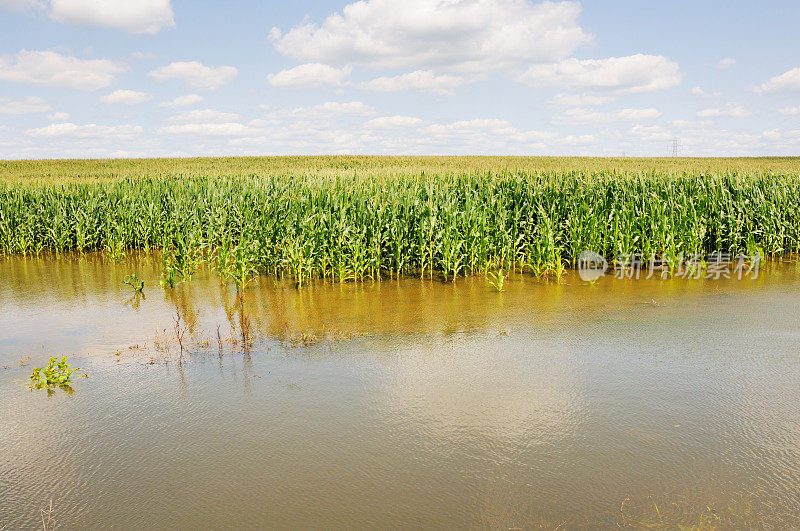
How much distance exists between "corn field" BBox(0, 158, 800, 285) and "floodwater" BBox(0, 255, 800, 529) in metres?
2.52

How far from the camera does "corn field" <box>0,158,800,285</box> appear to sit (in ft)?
35.5

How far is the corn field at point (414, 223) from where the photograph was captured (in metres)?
10.8

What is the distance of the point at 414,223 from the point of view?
1151cm

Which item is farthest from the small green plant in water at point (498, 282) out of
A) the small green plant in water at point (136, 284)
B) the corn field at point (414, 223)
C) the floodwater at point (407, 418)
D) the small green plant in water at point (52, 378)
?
the small green plant in water at point (52, 378)

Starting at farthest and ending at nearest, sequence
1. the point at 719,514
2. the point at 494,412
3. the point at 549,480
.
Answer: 1. the point at 494,412
2. the point at 549,480
3. the point at 719,514

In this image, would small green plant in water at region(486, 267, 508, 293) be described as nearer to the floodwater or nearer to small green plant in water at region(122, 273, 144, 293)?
the floodwater

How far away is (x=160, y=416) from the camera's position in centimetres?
471

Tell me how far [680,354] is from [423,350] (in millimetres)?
2778

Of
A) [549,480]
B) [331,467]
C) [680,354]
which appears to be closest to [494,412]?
→ [549,480]

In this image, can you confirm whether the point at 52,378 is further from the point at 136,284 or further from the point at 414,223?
the point at 414,223

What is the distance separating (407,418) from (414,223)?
23.8 feet

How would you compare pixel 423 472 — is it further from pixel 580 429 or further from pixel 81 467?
pixel 81 467

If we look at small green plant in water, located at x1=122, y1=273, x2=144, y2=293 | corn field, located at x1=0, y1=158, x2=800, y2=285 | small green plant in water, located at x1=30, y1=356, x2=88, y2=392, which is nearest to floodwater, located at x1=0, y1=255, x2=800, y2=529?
small green plant in water, located at x1=30, y1=356, x2=88, y2=392

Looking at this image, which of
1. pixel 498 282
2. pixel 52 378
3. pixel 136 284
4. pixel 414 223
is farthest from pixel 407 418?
Result: pixel 414 223
